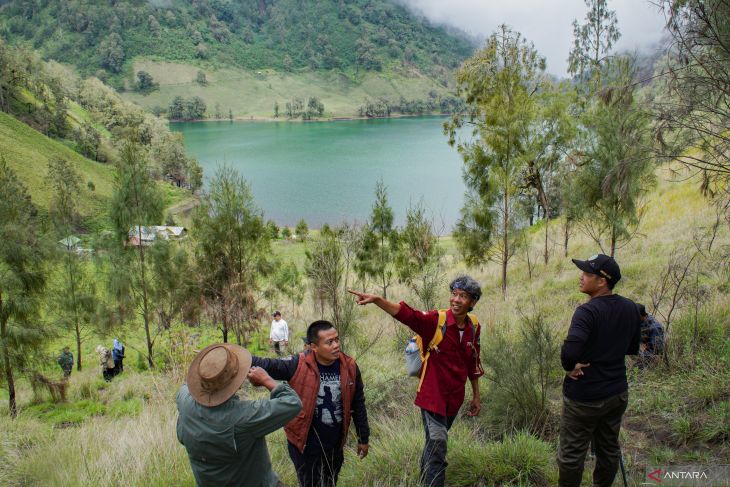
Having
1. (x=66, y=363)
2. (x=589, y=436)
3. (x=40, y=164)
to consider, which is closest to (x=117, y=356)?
(x=66, y=363)

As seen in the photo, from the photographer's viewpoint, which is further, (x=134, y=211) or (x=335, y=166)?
(x=335, y=166)

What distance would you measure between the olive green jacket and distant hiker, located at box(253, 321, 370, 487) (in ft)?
1.49

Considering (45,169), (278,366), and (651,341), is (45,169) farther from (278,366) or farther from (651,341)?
Answer: (651,341)

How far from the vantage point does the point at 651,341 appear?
194 inches

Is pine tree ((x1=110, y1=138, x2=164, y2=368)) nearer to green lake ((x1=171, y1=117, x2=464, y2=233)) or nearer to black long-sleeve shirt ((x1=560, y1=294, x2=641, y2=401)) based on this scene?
black long-sleeve shirt ((x1=560, y1=294, x2=641, y2=401))

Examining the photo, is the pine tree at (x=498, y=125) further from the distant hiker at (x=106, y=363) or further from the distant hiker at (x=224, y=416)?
the distant hiker at (x=106, y=363)

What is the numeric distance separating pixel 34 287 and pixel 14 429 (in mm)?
4609

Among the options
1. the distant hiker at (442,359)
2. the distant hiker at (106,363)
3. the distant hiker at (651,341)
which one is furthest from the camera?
the distant hiker at (106,363)

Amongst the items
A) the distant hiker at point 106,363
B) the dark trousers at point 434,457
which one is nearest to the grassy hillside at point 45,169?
the distant hiker at point 106,363

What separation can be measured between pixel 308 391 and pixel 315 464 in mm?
510

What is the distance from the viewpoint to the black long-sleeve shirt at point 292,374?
9.42 ft

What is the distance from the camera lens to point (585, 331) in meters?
2.89

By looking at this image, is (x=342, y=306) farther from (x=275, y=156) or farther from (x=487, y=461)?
(x=275, y=156)

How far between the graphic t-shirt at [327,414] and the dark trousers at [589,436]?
4.91 feet
